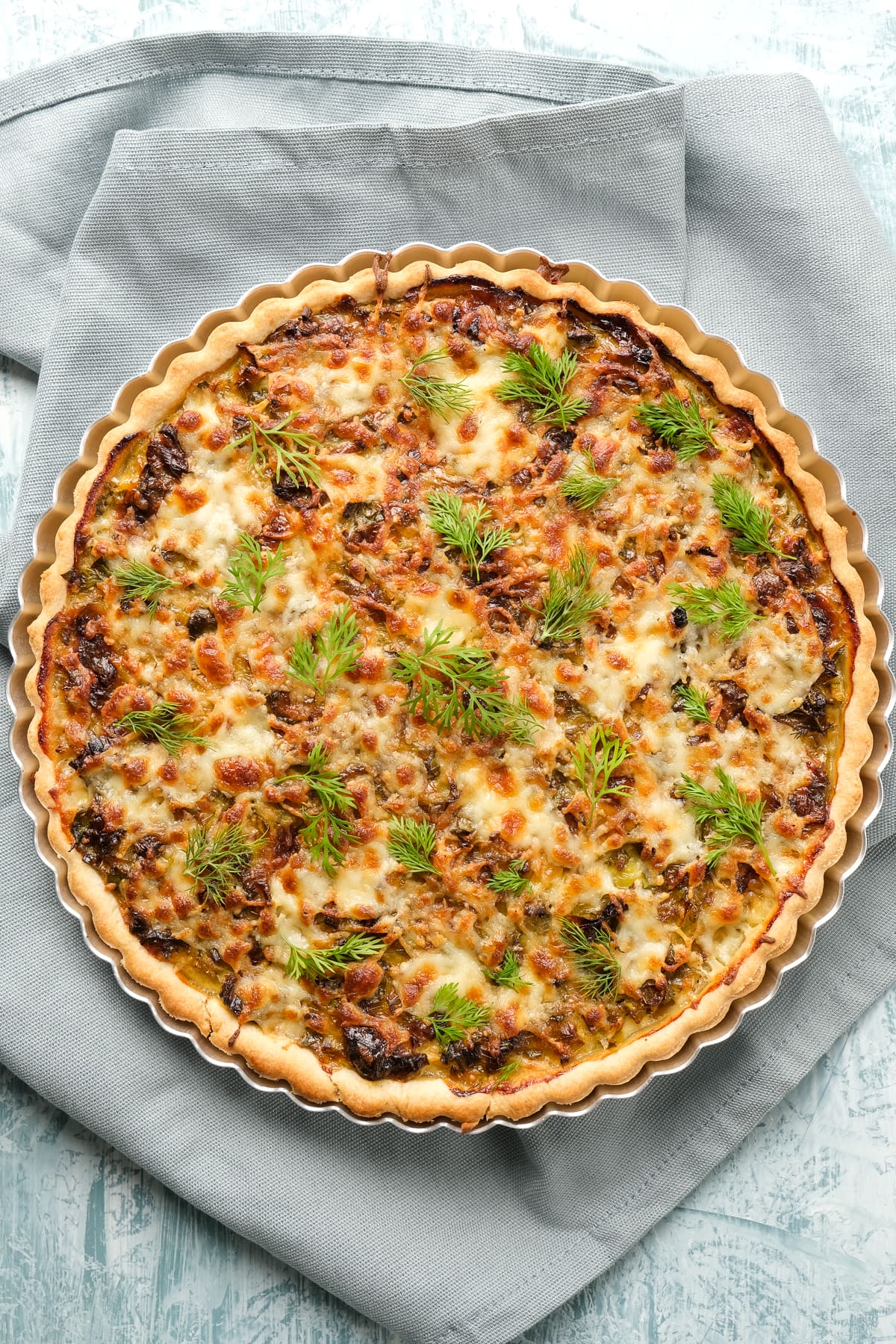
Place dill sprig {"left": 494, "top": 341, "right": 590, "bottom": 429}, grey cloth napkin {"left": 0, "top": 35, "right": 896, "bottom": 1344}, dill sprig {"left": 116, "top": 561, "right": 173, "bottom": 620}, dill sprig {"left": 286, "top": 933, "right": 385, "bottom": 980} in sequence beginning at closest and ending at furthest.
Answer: dill sprig {"left": 286, "top": 933, "right": 385, "bottom": 980}
dill sprig {"left": 116, "top": 561, "right": 173, "bottom": 620}
dill sprig {"left": 494, "top": 341, "right": 590, "bottom": 429}
grey cloth napkin {"left": 0, "top": 35, "right": 896, "bottom": 1344}

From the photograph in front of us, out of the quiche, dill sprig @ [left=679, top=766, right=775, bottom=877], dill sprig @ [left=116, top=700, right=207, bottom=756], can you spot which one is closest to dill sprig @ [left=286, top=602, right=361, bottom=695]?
the quiche

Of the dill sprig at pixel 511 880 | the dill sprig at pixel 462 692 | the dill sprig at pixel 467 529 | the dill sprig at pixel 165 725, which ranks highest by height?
the dill sprig at pixel 467 529

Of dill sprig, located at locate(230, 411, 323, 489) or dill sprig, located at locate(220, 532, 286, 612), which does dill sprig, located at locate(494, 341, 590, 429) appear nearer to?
dill sprig, located at locate(230, 411, 323, 489)

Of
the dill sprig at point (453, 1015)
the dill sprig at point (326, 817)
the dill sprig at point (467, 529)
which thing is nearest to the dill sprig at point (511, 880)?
the dill sprig at point (453, 1015)

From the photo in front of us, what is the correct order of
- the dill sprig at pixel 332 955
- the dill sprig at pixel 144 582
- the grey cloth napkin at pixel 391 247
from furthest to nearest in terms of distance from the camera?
the grey cloth napkin at pixel 391 247 → the dill sprig at pixel 144 582 → the dill sprig at pixel 332 955

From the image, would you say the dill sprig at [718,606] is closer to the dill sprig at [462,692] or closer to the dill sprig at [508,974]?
the dill sprig at [462,692]

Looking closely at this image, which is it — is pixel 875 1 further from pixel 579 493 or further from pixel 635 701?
pixel 635 701

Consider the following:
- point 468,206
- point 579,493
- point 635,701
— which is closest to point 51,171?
point 468,206
